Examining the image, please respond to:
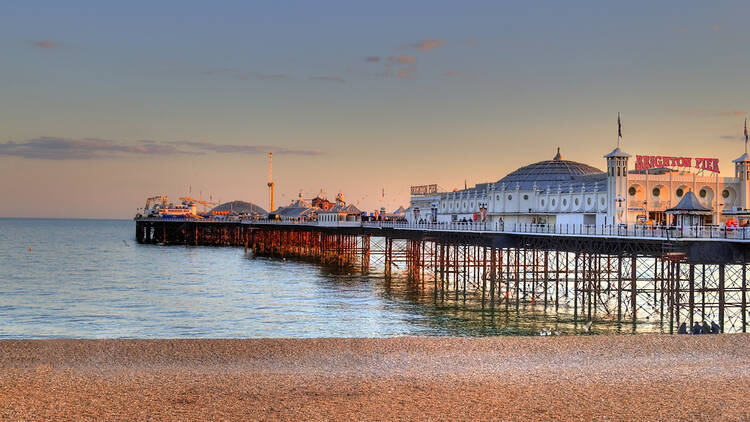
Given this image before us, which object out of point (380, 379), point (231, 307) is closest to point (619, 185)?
point (231, 307)

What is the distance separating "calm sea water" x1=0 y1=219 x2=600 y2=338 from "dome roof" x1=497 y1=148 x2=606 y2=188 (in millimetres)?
20070

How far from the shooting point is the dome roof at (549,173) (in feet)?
249

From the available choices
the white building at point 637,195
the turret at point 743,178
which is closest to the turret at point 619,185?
the white building at point 637,195

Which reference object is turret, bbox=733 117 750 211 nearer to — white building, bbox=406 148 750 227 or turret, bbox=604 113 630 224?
white building, bbox=406 148 750 227

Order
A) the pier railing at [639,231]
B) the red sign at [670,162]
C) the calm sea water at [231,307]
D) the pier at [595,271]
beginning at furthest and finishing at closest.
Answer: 1. the red sign at [670,162]
2. the calm sea water at [231,307]
3. the pier railing at [639,231]
4. the pier at [595,271]

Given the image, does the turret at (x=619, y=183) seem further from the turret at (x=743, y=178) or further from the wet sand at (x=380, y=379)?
the wet sand at (x=380, y=379)

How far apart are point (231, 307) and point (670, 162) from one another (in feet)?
110

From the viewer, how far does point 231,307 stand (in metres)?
46.8

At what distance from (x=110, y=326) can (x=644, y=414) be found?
30.4 meters

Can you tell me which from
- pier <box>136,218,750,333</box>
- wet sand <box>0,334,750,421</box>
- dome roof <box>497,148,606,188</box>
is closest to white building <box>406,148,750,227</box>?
pier <box>136,218,750,333</box>

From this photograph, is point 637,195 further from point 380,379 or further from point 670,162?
point 380,379

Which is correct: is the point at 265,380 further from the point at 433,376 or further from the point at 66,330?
the point at 66,330

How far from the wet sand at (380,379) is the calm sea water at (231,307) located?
35.6ft

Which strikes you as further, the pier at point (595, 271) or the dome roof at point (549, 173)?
the dome roof at point (549, 173)
